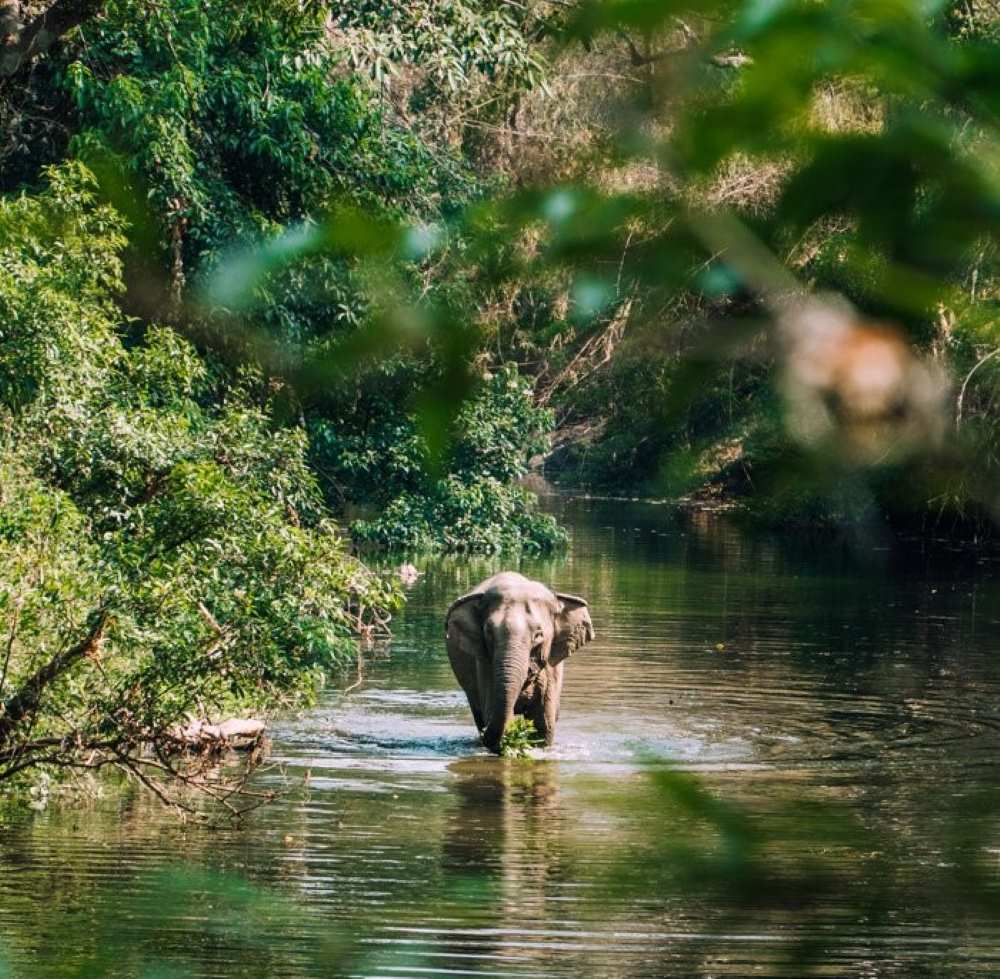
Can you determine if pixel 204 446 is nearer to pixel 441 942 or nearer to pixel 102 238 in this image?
pixel 102 238

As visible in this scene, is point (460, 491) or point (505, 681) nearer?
point (505, 681)

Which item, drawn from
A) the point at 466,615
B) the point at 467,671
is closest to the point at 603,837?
the point at 467,671

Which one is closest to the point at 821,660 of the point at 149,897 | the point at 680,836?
the point at 149,897

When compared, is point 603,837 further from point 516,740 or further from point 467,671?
point 467,671

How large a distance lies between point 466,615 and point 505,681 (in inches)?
47.8

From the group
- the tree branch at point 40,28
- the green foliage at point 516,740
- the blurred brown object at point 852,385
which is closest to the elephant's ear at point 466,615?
the green foliage at point 516,740

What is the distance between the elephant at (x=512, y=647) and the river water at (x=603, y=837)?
0.39m

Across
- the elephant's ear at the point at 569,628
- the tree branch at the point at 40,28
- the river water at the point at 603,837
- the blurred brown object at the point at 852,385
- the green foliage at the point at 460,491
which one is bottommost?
the river water at the point at 603,837

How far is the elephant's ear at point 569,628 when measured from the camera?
15.9 meters

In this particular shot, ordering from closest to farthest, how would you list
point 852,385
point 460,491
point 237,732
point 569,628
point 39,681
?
point 852,385 < point 39,681 < point 237,732 < point 569,628 < point 460,491

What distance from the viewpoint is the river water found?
1.80 m

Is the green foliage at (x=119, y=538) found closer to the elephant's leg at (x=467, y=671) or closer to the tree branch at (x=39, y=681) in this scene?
the tree branch at (x=39, y=681)

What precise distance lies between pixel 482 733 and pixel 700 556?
20.3m

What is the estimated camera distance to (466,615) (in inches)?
622
